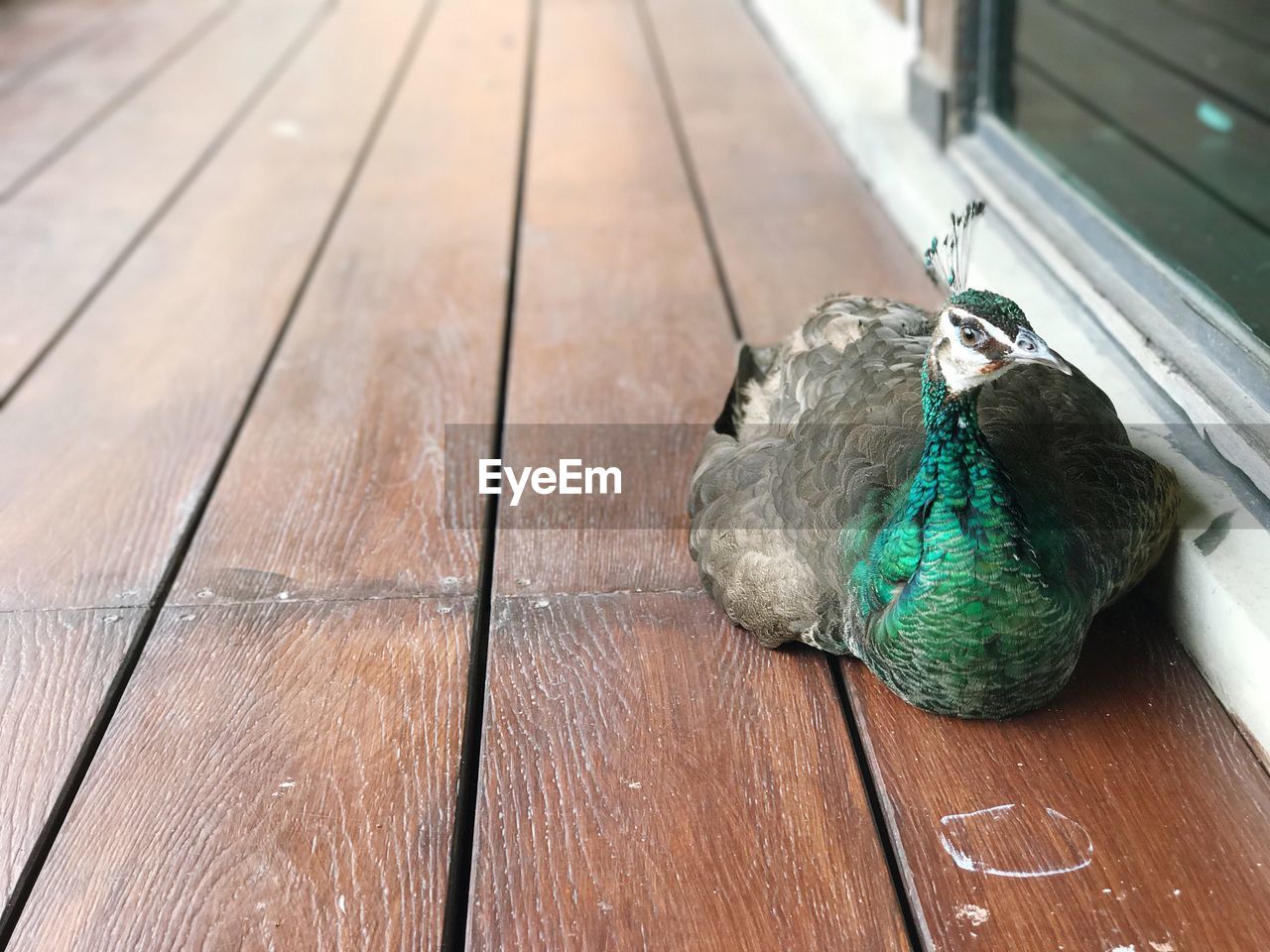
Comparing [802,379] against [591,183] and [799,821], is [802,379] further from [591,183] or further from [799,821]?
[591,183]

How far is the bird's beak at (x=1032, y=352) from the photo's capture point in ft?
3.44

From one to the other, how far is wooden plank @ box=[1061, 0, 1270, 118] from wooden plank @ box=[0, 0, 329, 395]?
1864 mm

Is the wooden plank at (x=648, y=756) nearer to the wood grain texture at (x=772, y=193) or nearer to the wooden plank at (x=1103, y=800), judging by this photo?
the wooden plank at (x=1103, y=800)

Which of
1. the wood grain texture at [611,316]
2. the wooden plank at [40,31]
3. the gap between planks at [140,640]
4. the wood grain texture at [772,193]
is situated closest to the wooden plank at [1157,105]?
the wood grain texture at [772,193]

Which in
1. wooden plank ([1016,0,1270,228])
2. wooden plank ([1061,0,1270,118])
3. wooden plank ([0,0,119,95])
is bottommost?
wooden plank ([0,0,119,95])

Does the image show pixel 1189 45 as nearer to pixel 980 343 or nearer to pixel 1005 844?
pixel 980 343

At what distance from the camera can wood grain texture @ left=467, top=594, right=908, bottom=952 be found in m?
1.05

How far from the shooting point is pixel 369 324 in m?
2.03

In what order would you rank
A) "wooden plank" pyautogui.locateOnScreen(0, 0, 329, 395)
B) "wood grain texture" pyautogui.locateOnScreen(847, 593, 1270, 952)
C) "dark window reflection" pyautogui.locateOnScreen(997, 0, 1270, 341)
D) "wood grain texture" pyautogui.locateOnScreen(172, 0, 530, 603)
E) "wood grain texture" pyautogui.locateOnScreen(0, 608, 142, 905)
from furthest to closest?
1. "wooden plank" pyautogui.locateOnScreen(0, 0, 329, 395)
2. "dark window reflection" pyautogui.locateOnScreen(997, 0, 1270, 341)
3. "wood grain texture" pyautogui.locateOnScreen(172, 0, 530, 603)
4. "wood grain texture" pyautogui.locateOnScreen(0, 608, 142, 905)
5. "wood grain texture" pyautogui.locateOnScreen(847, 593, 1270, 952)

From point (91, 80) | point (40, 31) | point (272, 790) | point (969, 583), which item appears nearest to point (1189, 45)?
point (969, 583)

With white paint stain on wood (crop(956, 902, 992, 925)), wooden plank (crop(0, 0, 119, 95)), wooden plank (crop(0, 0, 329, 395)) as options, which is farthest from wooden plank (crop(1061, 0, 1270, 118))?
wooden plank (crop(0, 0, 119, 95))

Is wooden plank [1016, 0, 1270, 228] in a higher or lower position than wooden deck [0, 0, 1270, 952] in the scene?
higher

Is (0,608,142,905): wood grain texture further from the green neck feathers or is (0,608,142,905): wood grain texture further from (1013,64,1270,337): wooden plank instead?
(1013,64,1270,337): wooden plank

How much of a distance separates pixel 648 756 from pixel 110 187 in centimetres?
189
